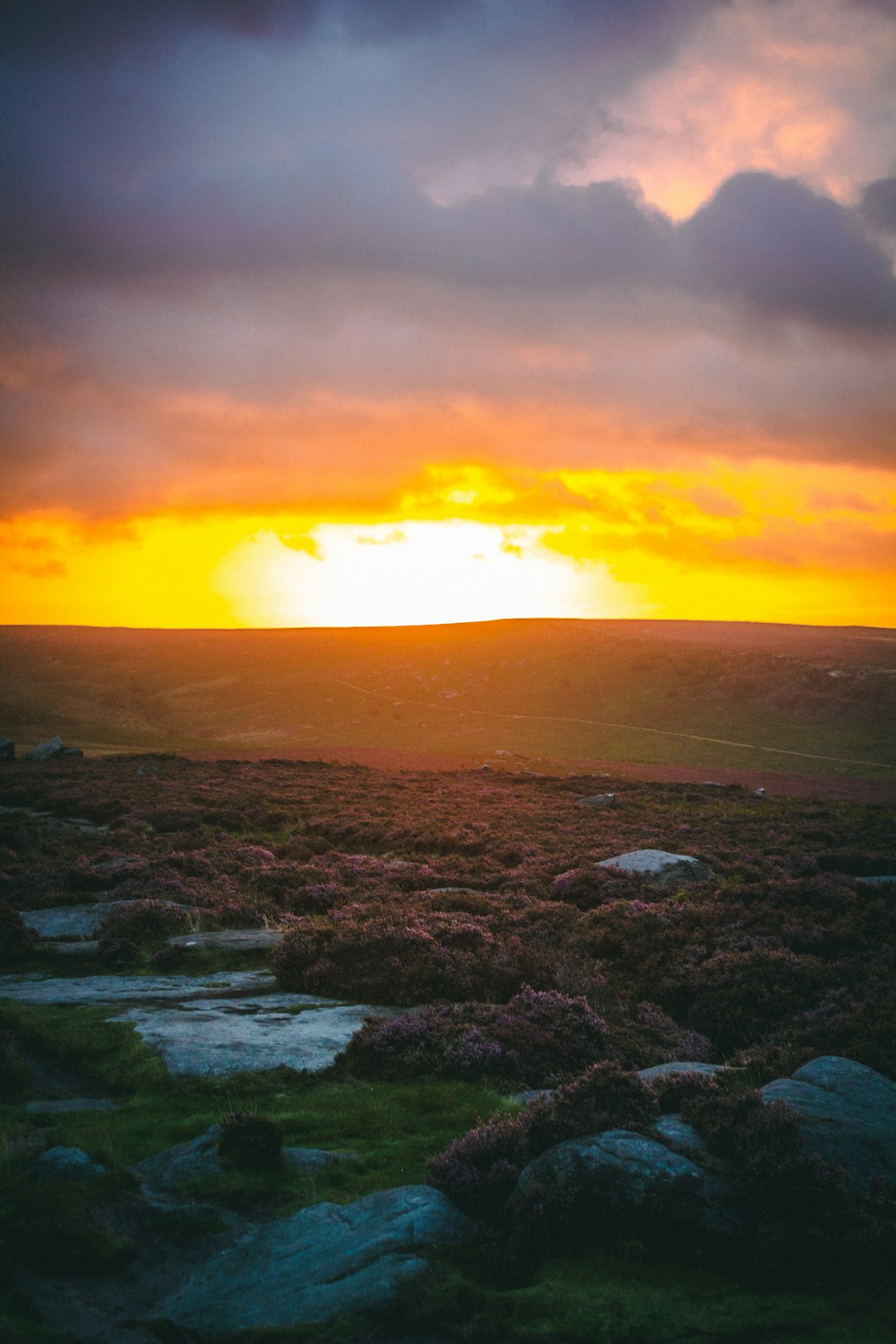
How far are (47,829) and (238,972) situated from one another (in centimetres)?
1780

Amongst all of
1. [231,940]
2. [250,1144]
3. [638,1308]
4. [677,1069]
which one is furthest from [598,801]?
[638,1308]

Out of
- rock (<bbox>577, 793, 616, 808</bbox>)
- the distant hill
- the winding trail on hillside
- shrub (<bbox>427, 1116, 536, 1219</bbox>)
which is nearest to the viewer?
shrub (<bbox>427, 1116, 536, 1219</bbox>)

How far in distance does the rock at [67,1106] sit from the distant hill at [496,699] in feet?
206

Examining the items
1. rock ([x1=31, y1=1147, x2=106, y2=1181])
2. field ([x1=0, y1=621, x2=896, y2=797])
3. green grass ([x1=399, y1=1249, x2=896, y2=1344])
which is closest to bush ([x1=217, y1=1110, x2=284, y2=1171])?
rock ([x1=31, y1=1147, x2=106, y2=1181])

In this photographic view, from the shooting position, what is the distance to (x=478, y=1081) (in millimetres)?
9570

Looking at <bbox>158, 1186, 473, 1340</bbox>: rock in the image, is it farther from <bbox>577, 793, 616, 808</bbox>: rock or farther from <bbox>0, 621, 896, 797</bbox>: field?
<bbox>0, 621, 896, 797</bbox>: field

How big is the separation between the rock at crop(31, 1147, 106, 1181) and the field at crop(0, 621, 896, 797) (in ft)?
197

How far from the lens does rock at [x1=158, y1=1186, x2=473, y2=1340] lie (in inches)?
213

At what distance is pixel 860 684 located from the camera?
370 feet

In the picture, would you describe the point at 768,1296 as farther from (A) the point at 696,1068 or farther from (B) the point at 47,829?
(B) the point at 47,829

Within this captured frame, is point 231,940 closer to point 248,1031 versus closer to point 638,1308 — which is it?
point 248,1031

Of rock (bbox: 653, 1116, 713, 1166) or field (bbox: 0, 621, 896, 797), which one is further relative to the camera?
field (bbox: 0, 621, 896, 797)

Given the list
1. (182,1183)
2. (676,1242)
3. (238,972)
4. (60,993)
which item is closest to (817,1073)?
(676,1242)

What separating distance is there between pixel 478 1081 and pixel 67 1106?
4.63 meters
